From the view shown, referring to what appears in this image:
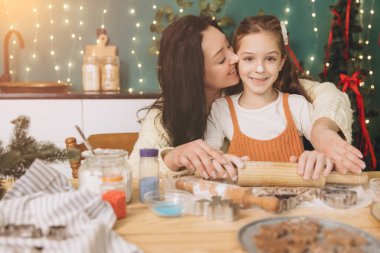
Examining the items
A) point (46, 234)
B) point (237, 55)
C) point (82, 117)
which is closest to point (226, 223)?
point (46, 234)

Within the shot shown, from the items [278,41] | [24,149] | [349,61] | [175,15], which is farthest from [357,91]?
[24,149]

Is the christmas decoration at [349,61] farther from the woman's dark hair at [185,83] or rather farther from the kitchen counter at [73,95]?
the woman's dark hair at [185,83]

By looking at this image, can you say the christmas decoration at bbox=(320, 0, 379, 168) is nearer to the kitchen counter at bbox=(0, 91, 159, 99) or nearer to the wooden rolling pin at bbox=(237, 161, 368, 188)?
the kitchen counter at bbox=(0, 91, 159, 99)

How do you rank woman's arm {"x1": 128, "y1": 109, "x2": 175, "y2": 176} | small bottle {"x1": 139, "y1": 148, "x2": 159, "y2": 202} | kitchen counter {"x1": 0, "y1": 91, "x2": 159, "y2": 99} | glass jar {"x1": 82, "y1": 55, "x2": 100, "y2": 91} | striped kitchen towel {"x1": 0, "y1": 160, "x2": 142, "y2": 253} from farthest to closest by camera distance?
glass jar {"x1": 82, "y1": 55, "x2": 100, "y2": 91} → kitchen counter {"x1": 0, "y1": 91, "x2": 159, "y2": 99} → woman's arm {"x1": 128, "y1": 109, "x2": 175, "y2": 176} → small bottle {"x1": 139, "y1": 148, "x2": 159, "y2": 202} → striped kitchen towel {"x1": 0, "y1": 160, "x2": 142, "y2": 253}

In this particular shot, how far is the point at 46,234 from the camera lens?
875 millimetres

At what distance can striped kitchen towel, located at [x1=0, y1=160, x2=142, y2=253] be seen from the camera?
83 centimetres

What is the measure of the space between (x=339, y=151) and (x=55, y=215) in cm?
82

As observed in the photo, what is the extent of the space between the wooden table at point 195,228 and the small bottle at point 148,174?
50mm

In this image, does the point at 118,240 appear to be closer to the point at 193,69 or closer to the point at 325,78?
the point at 193,69

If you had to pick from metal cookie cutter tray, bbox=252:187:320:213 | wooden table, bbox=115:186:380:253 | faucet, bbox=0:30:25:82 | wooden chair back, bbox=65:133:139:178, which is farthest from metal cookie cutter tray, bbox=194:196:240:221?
faucet, bbox=0:30:25:82

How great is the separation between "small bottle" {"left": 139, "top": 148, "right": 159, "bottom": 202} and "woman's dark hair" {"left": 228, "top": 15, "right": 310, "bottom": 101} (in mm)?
944

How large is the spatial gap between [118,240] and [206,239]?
0.57ft

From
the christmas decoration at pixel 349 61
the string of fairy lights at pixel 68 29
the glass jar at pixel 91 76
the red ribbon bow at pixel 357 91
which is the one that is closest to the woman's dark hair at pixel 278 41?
the red ribbon bow at pixel 357 91

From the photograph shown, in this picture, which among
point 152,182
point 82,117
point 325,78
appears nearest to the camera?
point 152,182
